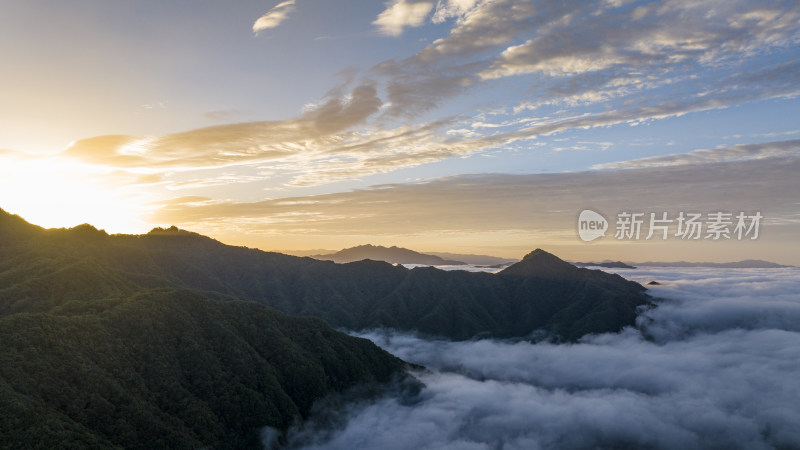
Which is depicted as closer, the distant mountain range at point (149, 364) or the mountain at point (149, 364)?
the mountain at point (149, 364)

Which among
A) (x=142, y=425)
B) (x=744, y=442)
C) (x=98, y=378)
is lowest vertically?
(x=744, y=442)

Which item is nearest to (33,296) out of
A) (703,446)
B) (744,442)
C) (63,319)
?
(63,319)

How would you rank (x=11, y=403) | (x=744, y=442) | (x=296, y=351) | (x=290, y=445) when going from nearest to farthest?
(x=11, y=403)
(x=290, y=445)
(x=296, y=351)
(x=744, y=442)

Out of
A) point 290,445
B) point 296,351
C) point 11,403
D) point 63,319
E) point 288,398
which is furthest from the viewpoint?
point 296,351

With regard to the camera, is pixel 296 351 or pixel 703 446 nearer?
pixel 296 351

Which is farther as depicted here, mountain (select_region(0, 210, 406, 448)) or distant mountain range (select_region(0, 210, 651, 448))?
distant mountain range (select_region(0, 210, 651, 448))

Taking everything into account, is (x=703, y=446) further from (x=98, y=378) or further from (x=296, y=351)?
(x=98, y=378)

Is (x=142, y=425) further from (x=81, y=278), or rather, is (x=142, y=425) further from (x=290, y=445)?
(x=81, y=278)

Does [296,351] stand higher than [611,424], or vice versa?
[296,351]
